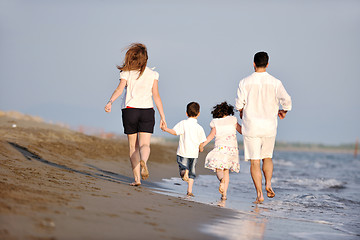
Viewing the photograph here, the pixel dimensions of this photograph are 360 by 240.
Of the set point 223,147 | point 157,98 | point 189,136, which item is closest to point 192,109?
point 189,136

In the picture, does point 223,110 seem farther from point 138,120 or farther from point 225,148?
point 138,120

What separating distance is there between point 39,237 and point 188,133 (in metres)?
5.27

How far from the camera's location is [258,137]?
24.2ft

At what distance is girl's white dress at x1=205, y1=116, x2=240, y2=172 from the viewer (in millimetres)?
8094

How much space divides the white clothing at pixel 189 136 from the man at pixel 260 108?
3.46 ft

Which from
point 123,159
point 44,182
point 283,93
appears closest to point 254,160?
point 283,93

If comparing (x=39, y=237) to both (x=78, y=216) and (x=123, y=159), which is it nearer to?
(x=78, y=216)

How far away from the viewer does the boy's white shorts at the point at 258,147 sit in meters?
7.36

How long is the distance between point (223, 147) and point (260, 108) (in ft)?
3.89

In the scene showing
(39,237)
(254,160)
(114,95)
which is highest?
(114,95)

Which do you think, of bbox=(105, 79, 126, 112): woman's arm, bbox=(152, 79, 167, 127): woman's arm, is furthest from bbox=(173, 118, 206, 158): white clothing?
bbox=(105, 79, 126, 112): woman's arm

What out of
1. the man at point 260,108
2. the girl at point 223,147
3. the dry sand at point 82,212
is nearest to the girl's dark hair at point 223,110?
the girl at point 223,147

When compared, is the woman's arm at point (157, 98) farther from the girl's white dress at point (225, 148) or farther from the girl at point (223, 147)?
the girl's white dress at point (225, 148)

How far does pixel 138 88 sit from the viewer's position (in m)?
7.35
